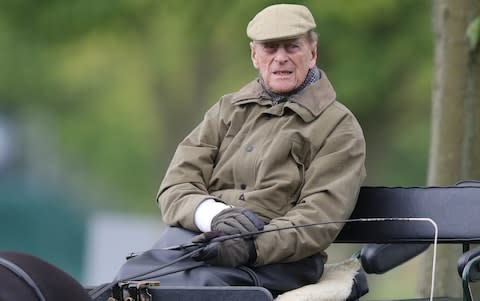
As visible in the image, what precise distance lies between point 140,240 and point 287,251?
8.47 meters

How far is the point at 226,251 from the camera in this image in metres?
5.69

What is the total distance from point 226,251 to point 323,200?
1.58 feet

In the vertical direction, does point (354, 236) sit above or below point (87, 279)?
above

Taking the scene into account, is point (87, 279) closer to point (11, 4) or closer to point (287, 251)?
point (11, 4)

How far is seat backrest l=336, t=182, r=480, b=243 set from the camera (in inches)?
248

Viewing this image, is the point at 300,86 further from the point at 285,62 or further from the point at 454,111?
the point at 454,111

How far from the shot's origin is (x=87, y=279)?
46.5ft

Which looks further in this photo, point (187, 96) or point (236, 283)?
point (187, 96)

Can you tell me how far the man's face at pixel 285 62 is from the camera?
6.24 m

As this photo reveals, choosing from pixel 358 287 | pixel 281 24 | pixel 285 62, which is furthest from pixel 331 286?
pixel 281 24

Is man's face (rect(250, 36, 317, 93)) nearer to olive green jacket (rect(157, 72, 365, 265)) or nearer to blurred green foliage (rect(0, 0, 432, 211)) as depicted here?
olive green jacket (rect(157, 72, 365, 265))

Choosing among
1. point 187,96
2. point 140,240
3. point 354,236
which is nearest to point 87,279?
point 140,240

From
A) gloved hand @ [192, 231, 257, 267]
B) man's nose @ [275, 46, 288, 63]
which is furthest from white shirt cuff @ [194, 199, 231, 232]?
man's nose @ [275, 46, 288, 63]

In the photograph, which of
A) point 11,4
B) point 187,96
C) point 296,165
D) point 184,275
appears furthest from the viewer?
point 187,96
